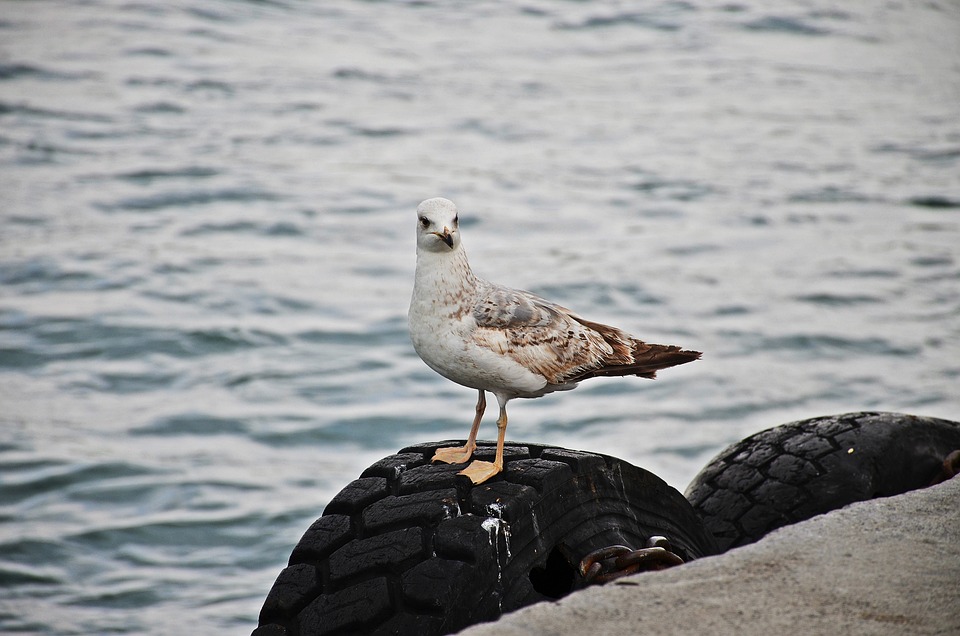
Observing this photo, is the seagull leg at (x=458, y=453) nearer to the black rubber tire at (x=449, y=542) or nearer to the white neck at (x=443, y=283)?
the black rubber tire at (x=449, y=542)

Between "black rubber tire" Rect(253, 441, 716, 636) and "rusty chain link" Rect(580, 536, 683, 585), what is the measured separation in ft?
0.33

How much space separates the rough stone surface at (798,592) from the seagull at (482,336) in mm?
828

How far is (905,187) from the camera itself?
13383 millimetres

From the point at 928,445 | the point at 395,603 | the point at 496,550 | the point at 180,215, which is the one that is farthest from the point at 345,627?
the point at 180,215

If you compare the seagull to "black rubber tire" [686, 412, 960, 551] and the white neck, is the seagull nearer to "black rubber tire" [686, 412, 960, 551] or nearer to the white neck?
the white neck

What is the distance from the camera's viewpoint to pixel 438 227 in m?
3.79

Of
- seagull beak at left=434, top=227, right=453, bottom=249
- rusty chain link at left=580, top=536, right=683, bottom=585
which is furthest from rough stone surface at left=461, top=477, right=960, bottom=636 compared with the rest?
seagull beak at left=434, top=227, right=453, bottom=249

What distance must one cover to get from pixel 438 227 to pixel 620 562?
1302 millimetres

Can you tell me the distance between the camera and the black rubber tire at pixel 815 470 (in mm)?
4609

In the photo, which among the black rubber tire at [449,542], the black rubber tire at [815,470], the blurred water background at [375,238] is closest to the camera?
the black rubber tire at [449,542]

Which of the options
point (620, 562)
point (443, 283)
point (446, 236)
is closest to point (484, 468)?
point (620, 562)

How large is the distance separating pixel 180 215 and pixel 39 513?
5.45m

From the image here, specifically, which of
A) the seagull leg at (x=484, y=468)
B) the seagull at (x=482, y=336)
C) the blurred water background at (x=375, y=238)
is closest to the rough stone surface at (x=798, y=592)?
the seagull leg at (x=484, y=468)

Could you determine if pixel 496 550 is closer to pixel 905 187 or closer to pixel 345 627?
pixel 345 627
